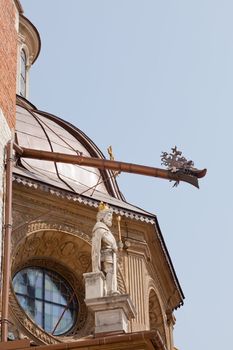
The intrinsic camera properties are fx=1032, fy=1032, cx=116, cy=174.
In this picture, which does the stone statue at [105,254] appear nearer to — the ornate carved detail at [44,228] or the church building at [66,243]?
the church building at [66,243]

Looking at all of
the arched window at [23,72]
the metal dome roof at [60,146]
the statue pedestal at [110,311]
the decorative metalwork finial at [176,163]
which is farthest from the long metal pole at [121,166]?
the arched window at [23,72]

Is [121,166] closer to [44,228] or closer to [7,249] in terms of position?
[44,228]

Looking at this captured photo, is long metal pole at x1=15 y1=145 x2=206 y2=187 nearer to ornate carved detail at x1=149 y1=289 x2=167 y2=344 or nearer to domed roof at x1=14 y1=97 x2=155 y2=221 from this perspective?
domed roof at x1=14 y1=97 x2=155 y2=221

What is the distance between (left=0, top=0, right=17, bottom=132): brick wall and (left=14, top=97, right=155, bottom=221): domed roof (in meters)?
A: 4.45

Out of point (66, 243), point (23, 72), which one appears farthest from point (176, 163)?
point (23, 72)

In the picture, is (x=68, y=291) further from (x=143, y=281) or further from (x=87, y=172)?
(x=87, y=172)

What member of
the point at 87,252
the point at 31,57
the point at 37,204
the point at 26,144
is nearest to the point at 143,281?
the point at 87,252

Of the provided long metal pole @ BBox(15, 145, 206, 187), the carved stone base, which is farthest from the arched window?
the carved stone base

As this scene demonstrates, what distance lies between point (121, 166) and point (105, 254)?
3053mm

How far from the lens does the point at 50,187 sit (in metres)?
21.1

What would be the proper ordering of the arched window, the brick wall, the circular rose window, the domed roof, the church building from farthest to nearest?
1. the arched window
2. the domed roof
3. the circular rose window
4. the church building
5. the brick wall

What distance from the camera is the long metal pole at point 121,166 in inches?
723

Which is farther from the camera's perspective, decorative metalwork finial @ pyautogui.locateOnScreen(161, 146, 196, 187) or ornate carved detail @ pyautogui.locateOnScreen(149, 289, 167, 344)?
ornate carved detail @ pyautogui.locateOnScreen(149, 289, 167, 344)

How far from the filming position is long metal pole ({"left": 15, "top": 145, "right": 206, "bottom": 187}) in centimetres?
1838
